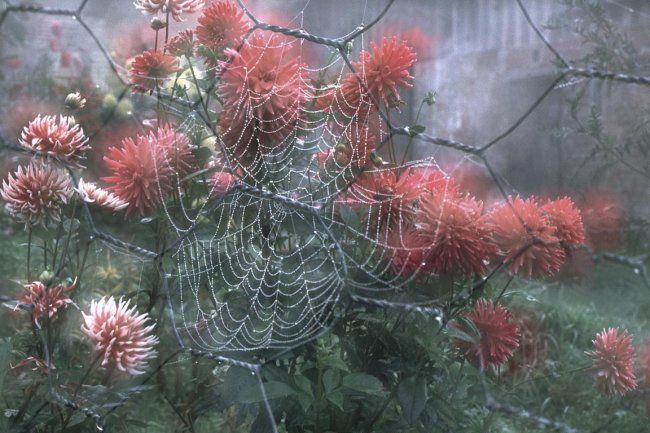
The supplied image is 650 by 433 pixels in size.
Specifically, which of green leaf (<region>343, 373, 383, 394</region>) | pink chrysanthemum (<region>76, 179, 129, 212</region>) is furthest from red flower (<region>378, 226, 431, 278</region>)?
pink chrysanthemum (<region>76, 179, 129, 212</region>)

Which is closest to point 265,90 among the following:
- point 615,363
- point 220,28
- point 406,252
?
point 220,28

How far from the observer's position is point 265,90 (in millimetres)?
924

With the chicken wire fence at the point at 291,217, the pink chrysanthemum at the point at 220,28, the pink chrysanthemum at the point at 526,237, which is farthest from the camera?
the pink chrysanthemum at the point at 220,28

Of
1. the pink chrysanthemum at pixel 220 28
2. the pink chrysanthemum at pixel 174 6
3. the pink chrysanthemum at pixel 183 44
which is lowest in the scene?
the pink chrysanthemum at pixel 183 44

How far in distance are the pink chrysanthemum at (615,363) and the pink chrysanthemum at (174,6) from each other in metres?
0.64

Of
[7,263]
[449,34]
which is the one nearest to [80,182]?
[449,34]

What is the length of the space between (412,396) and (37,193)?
0.53 m

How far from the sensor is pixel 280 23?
41.4 inches

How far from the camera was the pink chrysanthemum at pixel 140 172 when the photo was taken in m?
0.99

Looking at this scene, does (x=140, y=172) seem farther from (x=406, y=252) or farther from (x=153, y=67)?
(x=406, y=252)

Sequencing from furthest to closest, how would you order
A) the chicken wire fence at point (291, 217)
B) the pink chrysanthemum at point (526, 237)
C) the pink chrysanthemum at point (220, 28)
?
the pink chrysanthemum at point (220, 28), the chicken wire fence at point (291, 217), the pink chrysanthemum at point (526, 237)

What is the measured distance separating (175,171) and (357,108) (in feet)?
0.83

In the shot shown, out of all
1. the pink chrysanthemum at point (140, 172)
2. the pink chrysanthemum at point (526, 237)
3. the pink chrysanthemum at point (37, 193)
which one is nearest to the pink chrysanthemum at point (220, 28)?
the pink chrysanthemum at point (140, 172)

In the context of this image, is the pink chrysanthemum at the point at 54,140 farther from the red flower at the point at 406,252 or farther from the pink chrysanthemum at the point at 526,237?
the pink chrysanthemum at the point at 526,237
